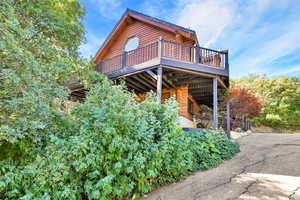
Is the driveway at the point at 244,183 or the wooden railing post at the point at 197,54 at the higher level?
the wooden railing post at the point at 197,54

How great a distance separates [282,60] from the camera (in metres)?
17.9

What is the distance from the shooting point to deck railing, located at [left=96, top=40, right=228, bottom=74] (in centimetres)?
667

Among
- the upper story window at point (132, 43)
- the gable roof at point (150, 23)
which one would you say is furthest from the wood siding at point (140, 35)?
the gable roof at point (150, 23)

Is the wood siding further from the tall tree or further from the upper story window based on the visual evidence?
the tall tree

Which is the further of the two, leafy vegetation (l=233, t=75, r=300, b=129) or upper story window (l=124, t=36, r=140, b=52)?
leafy vegetation (l=233, t=75, r=300, b=129)

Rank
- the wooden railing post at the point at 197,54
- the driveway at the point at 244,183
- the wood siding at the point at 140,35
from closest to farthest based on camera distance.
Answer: the driveway at the point at 244,183, the wooden railing post at the point at 197,54, the wood siding at the point at 140,35

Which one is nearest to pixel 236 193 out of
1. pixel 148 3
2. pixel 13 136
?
pixel 13 136

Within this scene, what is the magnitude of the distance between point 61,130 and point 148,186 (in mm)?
2044

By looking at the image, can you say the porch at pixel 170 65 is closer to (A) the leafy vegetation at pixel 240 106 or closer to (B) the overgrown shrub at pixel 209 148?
(B) the overgrown shrub at pixel 209 148

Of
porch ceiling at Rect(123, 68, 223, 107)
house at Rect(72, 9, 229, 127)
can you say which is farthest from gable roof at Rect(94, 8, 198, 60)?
porch ceiling at Rect(123, 68, 223, 107)

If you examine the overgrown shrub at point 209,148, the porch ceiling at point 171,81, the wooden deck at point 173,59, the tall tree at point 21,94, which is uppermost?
the wooden deck at point 173,59

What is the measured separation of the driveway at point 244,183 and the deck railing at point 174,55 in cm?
419

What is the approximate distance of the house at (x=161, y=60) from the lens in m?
6.72

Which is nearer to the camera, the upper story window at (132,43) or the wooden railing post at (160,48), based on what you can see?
the wooden railing post at (160,48)
